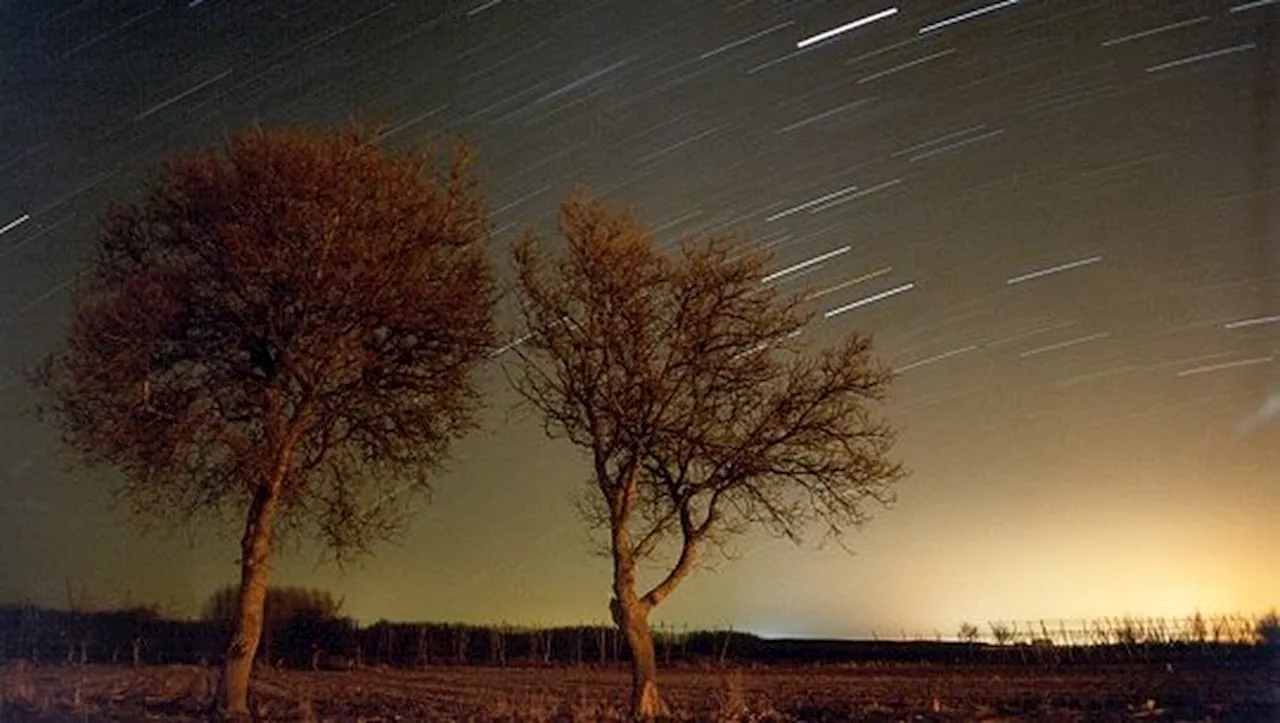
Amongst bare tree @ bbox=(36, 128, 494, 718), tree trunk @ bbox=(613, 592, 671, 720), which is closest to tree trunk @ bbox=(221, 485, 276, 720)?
bare tree @ bbox=(36, 128, 494, 718)

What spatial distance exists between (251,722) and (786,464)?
15.9 feet

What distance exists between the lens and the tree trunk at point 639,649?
10.7 meters

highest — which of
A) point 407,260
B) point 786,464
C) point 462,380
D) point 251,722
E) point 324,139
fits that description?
point 324,139

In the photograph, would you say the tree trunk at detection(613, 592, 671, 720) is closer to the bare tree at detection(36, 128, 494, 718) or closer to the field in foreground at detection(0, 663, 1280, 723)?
the field in foreground at detection(0, 663, 1280, 723)

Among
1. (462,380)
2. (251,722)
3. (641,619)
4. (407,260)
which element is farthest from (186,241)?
(641,619)

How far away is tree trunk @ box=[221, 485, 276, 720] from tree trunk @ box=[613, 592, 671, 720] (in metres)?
3.03

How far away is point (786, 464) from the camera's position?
11.3m

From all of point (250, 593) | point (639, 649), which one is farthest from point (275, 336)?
point (639, 649)

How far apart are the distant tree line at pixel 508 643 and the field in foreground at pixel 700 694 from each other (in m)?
0.17

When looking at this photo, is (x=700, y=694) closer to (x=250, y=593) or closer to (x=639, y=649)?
(x=639, y=649)

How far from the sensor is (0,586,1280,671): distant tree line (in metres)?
11.6

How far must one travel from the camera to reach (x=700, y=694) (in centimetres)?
1117

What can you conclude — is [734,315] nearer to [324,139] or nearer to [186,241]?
[324,139]

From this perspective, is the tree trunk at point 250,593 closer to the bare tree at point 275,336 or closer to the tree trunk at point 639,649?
the bare tree at point 275,336
